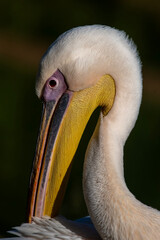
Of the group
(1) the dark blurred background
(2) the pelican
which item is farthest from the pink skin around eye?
(1) the dark blurred background

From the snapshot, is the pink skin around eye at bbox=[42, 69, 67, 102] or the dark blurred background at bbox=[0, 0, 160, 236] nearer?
the pink skin around eye at bbox=[42, 69, 67, 102]

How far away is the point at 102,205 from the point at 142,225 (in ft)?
0.77

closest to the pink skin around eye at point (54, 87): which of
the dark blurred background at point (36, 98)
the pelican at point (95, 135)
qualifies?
the pelican at point (95, 135)

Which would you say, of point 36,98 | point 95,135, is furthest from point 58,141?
point 36,98

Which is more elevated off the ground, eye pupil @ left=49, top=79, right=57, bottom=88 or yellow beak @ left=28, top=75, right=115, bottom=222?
eye pupil @ left=49, top=79, right=57, bottom=88

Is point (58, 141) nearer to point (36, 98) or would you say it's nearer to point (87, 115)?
point (87, 115)

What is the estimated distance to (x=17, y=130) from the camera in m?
9.55

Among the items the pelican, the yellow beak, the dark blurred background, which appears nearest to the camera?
the pelican

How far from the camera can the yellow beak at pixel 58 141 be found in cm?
381

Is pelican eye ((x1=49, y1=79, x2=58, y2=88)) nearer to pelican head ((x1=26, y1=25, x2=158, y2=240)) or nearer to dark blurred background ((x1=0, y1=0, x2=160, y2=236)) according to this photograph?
pelican head ((x1=26, y1=25, x2=158, y2=240))

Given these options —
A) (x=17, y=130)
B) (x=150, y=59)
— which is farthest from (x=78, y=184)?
(x=150, y=59)

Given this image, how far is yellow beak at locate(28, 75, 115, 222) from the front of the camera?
3809mm

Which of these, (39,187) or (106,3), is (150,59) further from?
(39,187)

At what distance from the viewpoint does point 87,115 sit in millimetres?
3902
